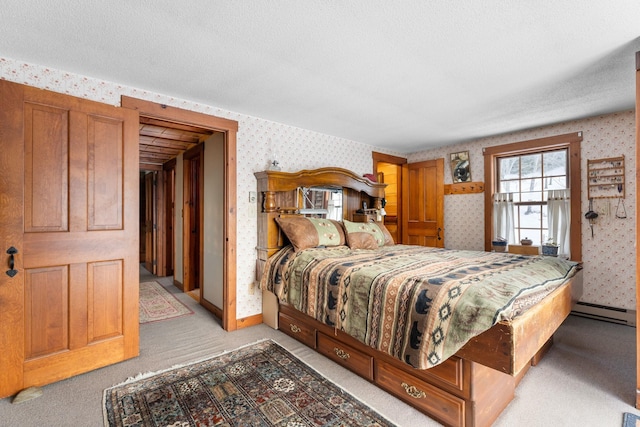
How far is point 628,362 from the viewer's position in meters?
2.46

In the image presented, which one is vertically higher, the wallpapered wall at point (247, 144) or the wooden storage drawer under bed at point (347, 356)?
the wallpapered wall at point (247, 144)

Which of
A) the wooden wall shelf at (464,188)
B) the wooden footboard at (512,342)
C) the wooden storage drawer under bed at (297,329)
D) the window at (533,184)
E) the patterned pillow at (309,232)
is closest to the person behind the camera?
the wooden footboard at (512,342)

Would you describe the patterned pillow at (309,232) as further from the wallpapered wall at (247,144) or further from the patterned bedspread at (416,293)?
the wallpapered wall at (247,144)

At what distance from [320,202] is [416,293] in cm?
232

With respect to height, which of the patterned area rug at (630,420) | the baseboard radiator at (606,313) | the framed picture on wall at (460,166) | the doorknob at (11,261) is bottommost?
the patterned area rug at (630,420)

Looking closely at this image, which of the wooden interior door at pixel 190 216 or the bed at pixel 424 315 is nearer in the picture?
the bed at pixel 424 315

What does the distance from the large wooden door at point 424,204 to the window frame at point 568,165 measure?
71 centimetres

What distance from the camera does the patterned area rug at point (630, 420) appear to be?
68.7 inches

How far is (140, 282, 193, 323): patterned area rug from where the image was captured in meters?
3.62

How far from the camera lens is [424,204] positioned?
5129mm

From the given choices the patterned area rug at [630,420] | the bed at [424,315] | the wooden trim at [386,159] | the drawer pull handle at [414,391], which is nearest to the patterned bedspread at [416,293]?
the bed at [424,315]

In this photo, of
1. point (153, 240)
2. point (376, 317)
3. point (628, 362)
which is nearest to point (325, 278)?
point (376, 317)

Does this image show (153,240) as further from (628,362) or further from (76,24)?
(628,362)

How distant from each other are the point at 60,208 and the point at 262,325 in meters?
2.16
